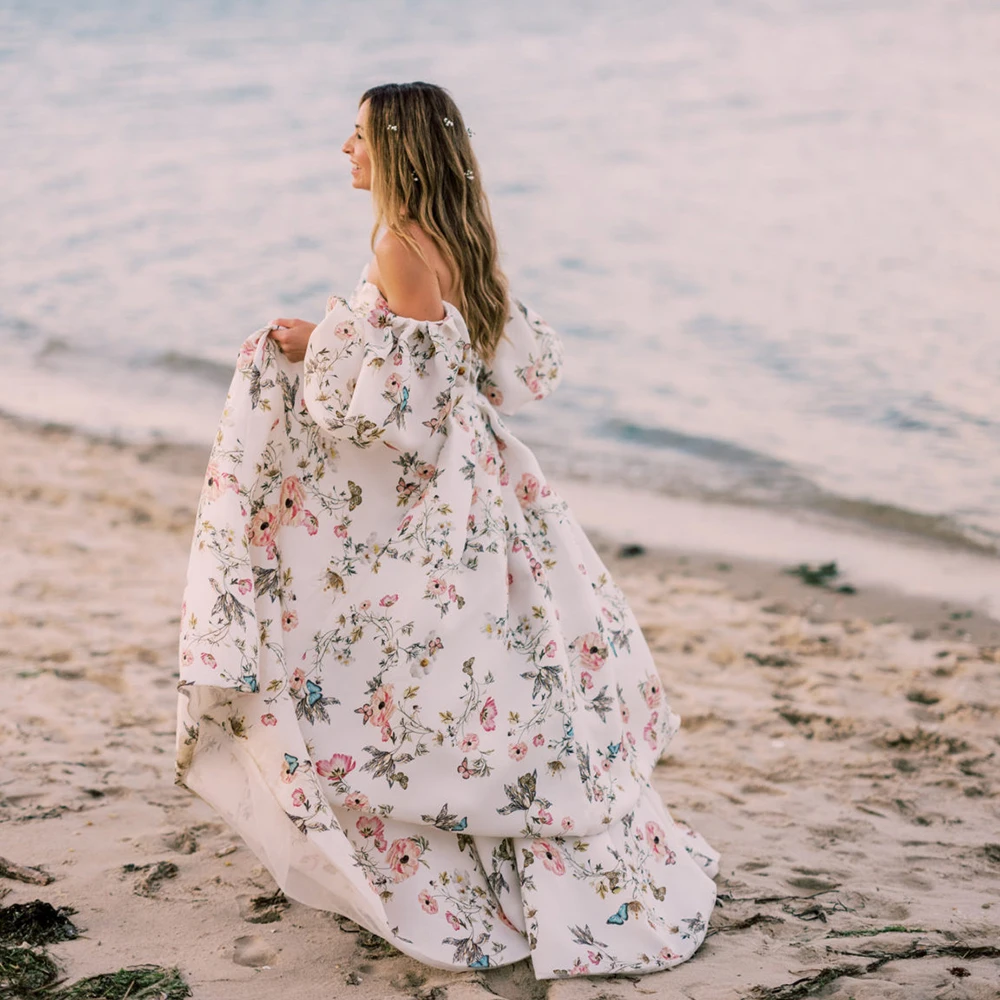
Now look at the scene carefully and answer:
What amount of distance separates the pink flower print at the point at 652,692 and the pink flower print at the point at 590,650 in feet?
0.72

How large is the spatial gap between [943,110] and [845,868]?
13507 mm

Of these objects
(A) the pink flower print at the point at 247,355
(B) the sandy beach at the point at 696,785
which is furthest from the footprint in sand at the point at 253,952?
(A) the pink flower print at the point at 247,355

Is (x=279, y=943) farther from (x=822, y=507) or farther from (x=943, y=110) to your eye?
(x=943, y=110)

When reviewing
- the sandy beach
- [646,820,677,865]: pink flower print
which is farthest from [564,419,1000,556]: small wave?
[646,820,677,865]: pink flower print

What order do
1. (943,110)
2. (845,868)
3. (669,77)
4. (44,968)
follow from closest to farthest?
(44,968), (845,868), (943,110), (669,77)

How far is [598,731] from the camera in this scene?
286 cm

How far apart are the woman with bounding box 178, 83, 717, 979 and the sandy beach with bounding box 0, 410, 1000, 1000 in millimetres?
176

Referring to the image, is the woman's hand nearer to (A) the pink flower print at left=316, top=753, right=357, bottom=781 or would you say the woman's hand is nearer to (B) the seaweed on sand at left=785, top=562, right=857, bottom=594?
(A) the pink flower print at left=316, top=753, right=357, bottom=781

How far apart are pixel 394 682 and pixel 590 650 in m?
0.49

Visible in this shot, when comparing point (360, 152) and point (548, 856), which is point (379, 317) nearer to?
point (360, 152)

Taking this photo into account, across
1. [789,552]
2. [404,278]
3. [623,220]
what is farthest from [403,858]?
[623,220]

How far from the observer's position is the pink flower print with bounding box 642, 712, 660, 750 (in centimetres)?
307

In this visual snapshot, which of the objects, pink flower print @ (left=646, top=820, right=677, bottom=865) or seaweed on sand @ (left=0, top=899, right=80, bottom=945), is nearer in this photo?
seaweed on sand @ (left=0, top=899, right=80, bottom=945)

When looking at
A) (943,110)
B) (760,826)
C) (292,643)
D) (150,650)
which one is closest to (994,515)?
(760,826)
